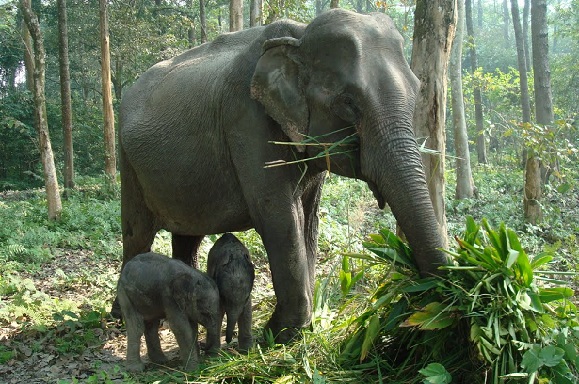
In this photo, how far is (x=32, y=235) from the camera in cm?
998

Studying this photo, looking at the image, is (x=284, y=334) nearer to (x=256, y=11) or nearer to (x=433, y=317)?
(x=433, y=317)

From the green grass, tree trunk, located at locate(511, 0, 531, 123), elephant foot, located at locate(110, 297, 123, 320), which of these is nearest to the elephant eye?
the green grass

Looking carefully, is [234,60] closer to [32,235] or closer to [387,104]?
[387,104]

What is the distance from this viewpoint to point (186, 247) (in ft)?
20.9

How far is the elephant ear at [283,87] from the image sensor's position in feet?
14.2

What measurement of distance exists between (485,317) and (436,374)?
429 millimetres

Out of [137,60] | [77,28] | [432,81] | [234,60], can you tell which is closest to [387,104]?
[234,60]

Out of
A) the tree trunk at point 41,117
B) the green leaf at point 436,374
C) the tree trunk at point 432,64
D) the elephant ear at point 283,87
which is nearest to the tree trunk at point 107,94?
the tree trunk at point 41,117

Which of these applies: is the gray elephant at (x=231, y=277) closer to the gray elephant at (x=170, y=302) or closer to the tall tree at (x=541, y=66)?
the gray elephant at (x=170, y=302)

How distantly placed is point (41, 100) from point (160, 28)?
12491mm

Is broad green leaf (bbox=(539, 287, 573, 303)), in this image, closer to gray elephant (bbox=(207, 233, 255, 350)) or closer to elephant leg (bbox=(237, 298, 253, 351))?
gray elephant (bbox=(207, 233, 255, 350))

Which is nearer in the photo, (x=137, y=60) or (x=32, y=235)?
(x=32, y=235)

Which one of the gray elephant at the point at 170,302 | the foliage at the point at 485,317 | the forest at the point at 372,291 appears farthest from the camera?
the gray elephant at the point at 170,302

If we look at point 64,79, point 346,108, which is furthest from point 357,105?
point 64,79
